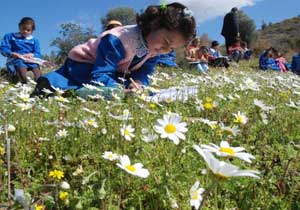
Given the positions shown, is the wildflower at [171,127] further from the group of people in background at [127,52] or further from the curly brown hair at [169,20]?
the curly brown hair at [169,20]

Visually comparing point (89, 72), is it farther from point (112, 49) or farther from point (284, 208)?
point (284, 208)

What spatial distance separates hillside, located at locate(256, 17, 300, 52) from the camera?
32859 mm

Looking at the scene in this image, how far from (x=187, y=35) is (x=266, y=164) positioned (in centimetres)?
190

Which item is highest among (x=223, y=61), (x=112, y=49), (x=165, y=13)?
(x=165, y=13)

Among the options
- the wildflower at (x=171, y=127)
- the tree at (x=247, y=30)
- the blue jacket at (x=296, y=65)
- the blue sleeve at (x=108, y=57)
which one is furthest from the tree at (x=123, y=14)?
the wildflower at (x=171, y=127)

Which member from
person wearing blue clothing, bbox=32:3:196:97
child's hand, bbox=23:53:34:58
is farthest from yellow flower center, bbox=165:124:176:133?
child's hand, bbox=23:53:34:58

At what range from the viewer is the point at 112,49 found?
399cm

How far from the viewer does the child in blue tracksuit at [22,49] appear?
7.83 meters

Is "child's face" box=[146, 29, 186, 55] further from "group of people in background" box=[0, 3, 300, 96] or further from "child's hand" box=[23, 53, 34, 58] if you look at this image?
"child's hand" box=[23, 53, 34, 58]

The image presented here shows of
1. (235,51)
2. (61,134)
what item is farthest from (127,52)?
(235,51)

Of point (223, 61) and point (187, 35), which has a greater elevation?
point (187, 35)

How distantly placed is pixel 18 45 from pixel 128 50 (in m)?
4.71

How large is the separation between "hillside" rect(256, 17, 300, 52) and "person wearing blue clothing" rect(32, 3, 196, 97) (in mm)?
27525

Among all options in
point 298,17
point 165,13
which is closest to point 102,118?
point 165,13
